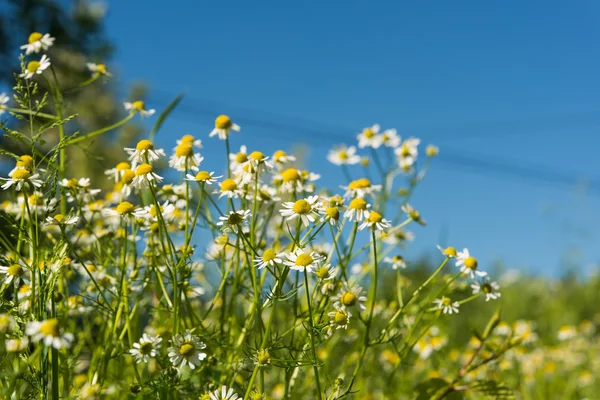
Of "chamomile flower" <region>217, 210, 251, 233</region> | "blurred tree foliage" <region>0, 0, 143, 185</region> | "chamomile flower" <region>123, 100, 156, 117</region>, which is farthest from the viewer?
"blurred tree foliage" <region>0, 0, 143, 185</region>

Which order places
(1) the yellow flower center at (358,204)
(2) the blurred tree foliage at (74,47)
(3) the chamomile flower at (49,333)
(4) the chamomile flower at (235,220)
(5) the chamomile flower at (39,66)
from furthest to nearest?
(2) the blurred tree foliage at (74,47)
(5) the chamomile flower at (39,66)
(1) the yellow flower center at (358,204)
(4) the chamomile flower at (235,220)
(3) the chamomile flower at (49,333)

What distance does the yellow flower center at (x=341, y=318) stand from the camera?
1214mm

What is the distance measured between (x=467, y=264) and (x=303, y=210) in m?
0.51

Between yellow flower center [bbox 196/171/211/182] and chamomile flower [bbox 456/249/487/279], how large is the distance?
660 mm

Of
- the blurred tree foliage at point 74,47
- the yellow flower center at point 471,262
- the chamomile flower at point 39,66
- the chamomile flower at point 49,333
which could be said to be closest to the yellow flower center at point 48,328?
the chamomile flower at point 49,333

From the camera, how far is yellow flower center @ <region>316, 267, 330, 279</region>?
1.18 m

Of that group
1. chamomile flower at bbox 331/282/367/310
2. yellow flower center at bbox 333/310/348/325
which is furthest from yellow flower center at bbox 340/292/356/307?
yellow flower center at bbox 333/310/348/325

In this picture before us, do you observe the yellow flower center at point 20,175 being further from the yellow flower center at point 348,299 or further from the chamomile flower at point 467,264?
the chamomile flower at point 467,264

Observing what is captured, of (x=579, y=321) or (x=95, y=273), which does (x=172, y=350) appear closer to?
(x=95, y=273)

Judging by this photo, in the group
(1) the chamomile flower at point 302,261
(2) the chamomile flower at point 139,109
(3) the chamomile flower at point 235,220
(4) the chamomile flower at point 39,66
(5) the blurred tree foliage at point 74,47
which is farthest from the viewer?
(5) the blurred tree foliage at point 74,47

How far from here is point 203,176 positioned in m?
1.33

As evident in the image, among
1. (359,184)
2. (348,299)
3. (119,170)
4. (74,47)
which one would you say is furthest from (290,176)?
(74,47)

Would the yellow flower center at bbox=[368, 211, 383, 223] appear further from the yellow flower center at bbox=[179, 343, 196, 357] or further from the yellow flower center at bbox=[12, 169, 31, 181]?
the yellow flower center at bbox=[12, 169, 31, 181]

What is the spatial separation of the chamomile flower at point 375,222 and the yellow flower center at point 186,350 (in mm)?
441
